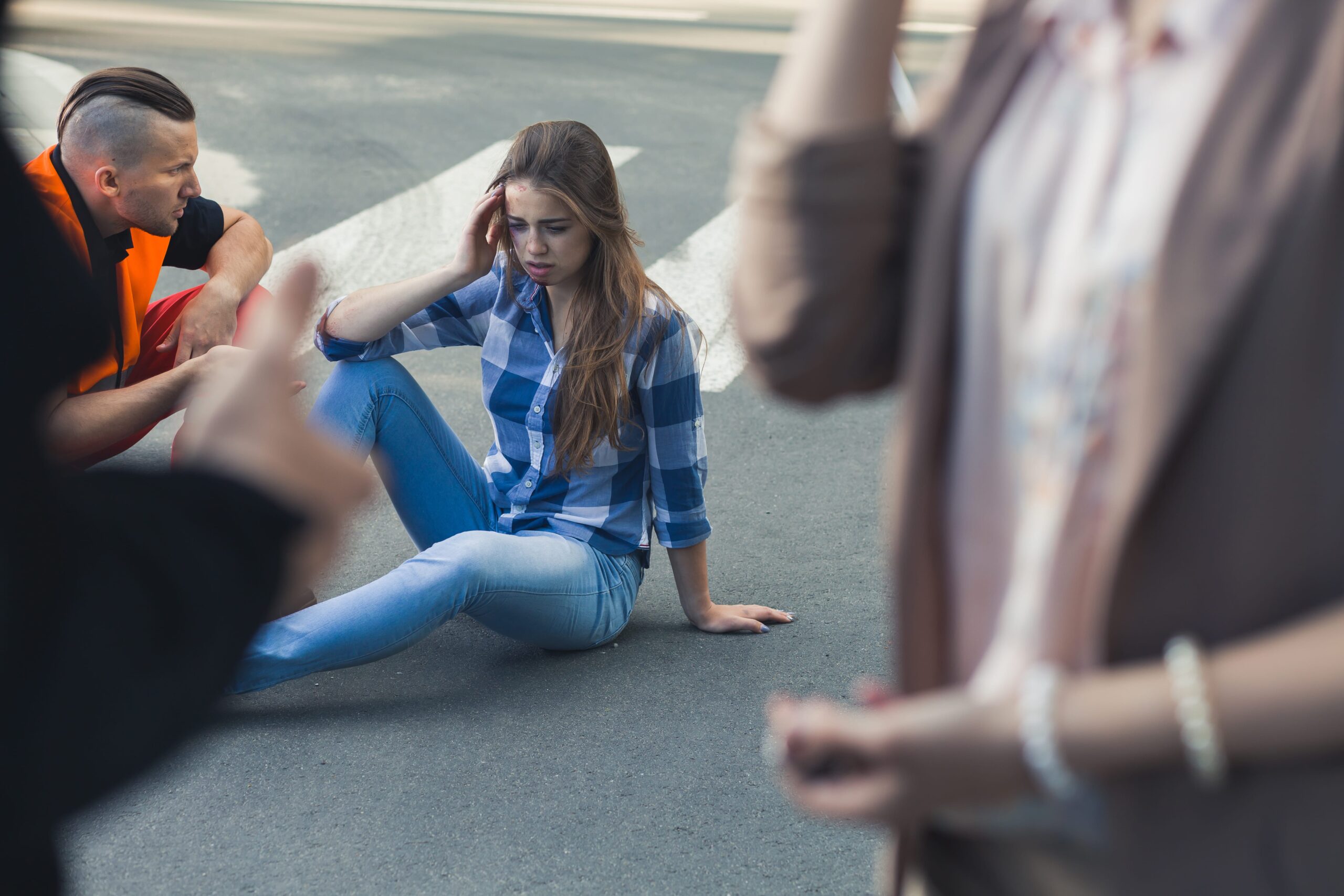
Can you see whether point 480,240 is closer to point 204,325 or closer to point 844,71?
point 204,325

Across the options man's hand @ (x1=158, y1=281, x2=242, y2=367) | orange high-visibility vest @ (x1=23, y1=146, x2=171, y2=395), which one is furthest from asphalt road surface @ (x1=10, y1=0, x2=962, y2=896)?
orange high-visibility vest @ (x1=23, y1=146, x2=171, y2=395)

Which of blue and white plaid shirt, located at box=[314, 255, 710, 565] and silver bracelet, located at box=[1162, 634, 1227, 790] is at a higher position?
silver bracelet, located at box=[1162, 634, 1227, 790]

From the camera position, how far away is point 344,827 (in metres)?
2.85

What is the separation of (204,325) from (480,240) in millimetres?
924

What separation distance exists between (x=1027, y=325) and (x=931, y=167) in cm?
17

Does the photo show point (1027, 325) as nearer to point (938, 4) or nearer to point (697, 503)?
point (697, 503)

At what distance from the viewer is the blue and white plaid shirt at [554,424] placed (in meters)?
3.44

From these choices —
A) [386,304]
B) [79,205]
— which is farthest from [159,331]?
[386,304]

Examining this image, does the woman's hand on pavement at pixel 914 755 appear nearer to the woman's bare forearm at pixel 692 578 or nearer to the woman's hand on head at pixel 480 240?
the woman's bare forearm at pixel 692 578

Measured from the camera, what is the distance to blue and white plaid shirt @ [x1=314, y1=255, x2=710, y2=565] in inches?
136

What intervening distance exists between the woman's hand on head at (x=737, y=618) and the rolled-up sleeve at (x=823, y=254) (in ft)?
8.26

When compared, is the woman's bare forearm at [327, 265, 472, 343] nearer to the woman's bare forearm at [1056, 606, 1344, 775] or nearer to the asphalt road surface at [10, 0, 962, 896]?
the asphalt road surface at [10, 0, 962, 896]

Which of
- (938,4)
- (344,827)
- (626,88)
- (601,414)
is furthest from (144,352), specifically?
(938,4)

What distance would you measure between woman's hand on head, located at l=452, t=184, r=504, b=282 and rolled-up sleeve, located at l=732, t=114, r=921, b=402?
7.76 ft
